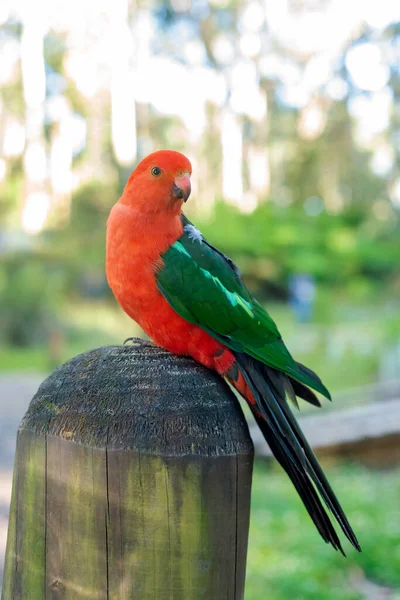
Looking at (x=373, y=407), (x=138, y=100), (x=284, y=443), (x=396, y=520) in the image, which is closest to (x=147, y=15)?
(x=138, y=100)

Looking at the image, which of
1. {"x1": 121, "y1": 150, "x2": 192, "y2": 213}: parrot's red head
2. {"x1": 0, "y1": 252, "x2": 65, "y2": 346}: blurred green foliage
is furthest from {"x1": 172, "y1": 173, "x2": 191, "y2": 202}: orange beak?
{"x1": 0, "y1": 252, "x2": 65, "y2": 346}: blurred green foliage

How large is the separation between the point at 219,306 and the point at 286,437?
0.49 metres

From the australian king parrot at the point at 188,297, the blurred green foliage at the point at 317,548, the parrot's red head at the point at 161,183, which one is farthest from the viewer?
the blurred green foliage at the point at 317,548

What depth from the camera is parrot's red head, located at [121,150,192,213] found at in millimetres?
2105

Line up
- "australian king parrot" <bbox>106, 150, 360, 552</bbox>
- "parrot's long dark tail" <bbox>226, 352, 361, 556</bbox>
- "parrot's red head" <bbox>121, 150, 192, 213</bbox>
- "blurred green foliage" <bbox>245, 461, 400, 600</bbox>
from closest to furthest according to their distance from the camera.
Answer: "parrot's long dark tail" <bbox>226, 352, 361, 556</bbox>, "australian king parrot" <bbox>106, 150, 360, 552</bbox>, "parrot's red head" <bbox>121, 150, 192, 213</bbox>, "blurred green foliage" <bbox>245, 461, 400, 600</bbox>

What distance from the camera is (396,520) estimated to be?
5523mm

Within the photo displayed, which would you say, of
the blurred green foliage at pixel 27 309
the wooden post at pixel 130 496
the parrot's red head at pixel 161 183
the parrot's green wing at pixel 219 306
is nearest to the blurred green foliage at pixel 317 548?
the parrot's green wing at pixel 219 306

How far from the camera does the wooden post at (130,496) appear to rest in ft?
4.23

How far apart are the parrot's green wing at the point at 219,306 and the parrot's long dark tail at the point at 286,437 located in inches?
1.8

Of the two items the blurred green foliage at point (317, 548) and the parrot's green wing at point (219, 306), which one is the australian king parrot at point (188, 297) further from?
the blurred green foliage at point (317, 548)

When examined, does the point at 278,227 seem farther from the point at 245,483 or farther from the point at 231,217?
the point at 245,483

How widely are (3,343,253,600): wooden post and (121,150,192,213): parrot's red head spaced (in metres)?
0.83

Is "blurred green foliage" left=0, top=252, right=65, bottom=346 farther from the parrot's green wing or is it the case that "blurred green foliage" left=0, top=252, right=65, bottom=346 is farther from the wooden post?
the wooden post

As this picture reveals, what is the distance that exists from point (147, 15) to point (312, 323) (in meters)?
11.0
